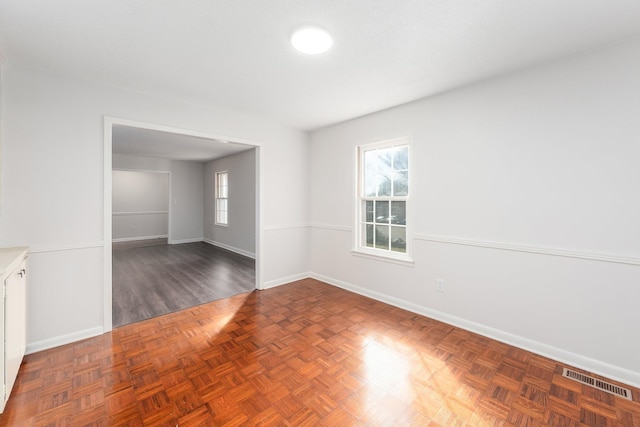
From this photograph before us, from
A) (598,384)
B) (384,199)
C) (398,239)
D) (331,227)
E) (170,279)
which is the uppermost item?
(384,199)

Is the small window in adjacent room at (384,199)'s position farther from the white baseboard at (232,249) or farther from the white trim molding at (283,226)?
the white baseboard at (232,249)

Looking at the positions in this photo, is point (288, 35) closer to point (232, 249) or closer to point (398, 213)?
point (398, 213)

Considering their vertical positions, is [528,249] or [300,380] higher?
[528,249]

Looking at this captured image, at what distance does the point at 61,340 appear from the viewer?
8.07ft

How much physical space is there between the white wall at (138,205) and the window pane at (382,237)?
6.81m

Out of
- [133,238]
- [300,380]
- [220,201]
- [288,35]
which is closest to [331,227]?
[300,380]

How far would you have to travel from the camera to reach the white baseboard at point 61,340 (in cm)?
234

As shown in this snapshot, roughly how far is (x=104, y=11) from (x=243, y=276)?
3.74m

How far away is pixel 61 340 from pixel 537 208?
4.31m

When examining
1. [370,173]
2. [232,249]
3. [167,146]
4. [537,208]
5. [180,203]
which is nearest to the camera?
[537,208]

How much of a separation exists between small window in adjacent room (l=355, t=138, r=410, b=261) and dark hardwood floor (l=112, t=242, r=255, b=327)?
1905mm

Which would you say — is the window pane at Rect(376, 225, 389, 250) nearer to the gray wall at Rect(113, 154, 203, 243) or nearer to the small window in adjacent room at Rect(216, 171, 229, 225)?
the small window in adjacent room at Rect(216, 171, 229, 225)

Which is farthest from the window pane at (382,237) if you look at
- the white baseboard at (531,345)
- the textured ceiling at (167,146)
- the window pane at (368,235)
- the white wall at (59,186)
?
the white wall at (59,186)

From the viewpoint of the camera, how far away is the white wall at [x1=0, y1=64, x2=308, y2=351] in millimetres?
2297
